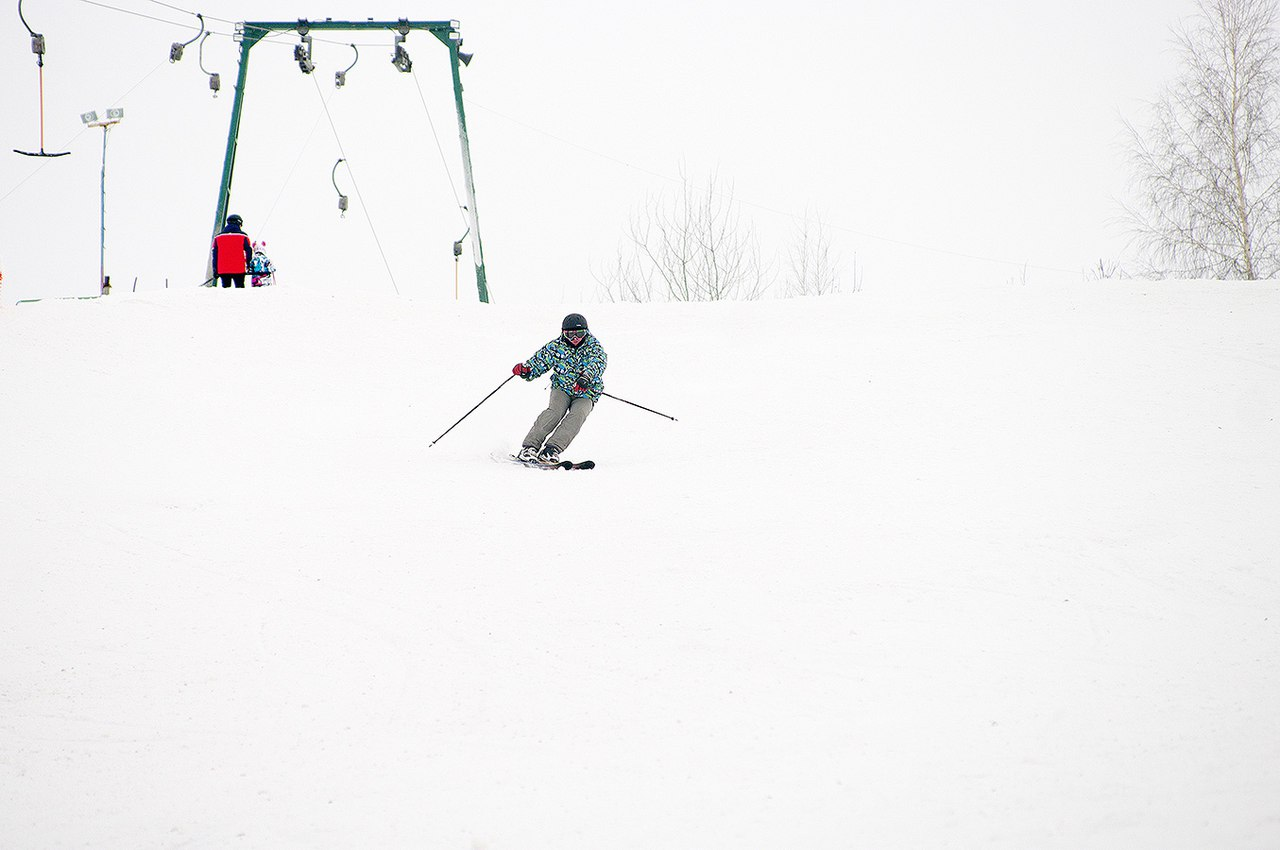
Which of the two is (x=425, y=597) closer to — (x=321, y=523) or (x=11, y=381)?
(x=321, y=523)

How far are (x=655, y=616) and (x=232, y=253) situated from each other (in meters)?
10.1

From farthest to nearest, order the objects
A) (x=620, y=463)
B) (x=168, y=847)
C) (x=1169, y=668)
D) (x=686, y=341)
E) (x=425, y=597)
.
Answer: (x=686, y=341) < (x=620, y=463) < (x=425, y=597) < (x=1169, y=668) < (x=168, y=847)

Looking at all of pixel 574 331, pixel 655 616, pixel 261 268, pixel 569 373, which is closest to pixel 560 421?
pixel 569 373

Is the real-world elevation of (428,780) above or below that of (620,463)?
below

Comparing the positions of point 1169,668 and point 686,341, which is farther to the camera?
point 686,341

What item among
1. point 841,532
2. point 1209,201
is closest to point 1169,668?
point 841,532

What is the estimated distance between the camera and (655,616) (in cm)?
443

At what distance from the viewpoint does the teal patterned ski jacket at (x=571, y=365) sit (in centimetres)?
793

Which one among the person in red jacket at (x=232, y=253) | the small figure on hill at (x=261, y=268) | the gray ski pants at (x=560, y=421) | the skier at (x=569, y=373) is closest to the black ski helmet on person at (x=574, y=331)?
the skier at (x=569, y=373)

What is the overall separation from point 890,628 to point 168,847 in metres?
3.06

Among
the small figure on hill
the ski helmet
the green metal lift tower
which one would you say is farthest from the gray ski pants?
the small figure on hill

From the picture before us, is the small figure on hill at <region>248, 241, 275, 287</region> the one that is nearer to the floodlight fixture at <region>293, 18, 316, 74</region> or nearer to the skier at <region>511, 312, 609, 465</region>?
the floodlight fixture at <region>293, 18, 316, 74</region>

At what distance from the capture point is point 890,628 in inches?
164

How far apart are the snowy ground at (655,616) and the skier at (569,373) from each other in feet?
1.87
